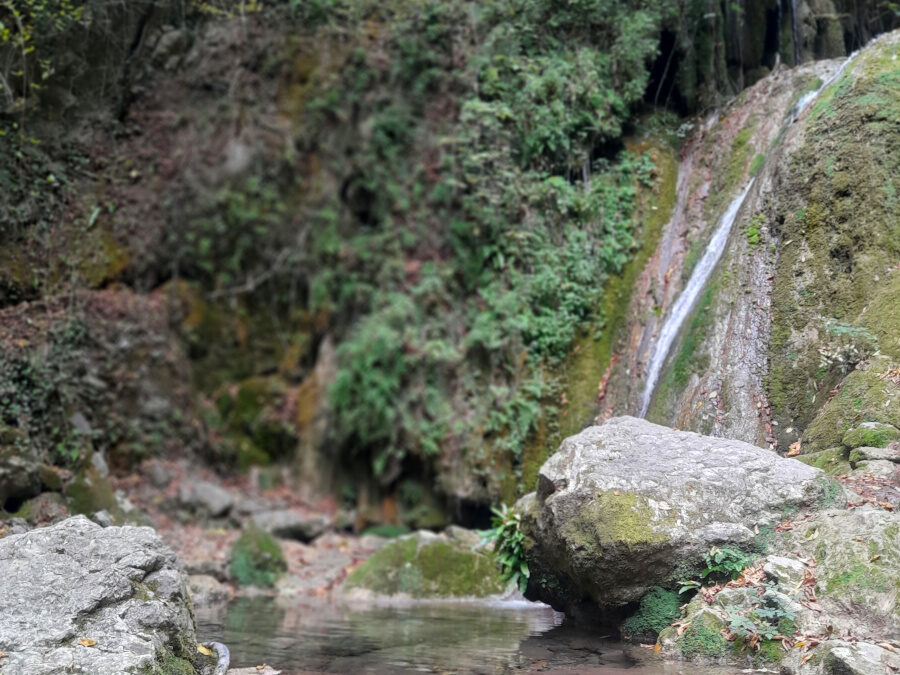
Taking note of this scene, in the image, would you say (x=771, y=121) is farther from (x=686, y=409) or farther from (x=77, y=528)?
(x=77, y=528)

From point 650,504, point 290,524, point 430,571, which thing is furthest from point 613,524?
point 290,524

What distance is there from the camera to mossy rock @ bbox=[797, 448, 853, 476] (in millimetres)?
6469

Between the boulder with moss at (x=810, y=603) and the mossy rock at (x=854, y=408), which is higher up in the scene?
the mossy rock at (x=854, y=408)

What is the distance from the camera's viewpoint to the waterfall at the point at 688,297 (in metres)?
9.48

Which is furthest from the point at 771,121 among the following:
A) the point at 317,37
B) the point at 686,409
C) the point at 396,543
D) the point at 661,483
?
the point at 317,37

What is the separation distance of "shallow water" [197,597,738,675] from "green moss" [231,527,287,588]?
1180 mm

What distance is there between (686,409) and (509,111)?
21.1 ft

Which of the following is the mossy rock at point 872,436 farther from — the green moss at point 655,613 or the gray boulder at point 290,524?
the gray boulder at point 290,524

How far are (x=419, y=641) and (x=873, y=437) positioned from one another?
4675 mm

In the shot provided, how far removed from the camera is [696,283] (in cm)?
970

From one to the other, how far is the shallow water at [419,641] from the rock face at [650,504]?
614 mm

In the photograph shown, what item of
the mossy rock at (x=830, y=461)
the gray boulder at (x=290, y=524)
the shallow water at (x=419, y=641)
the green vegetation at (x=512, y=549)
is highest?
the mossy rock at (x=830, y=461)

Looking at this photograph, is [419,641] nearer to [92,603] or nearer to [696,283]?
[92,603]

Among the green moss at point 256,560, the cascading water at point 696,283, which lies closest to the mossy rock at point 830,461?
the cascading water at point 696,283
